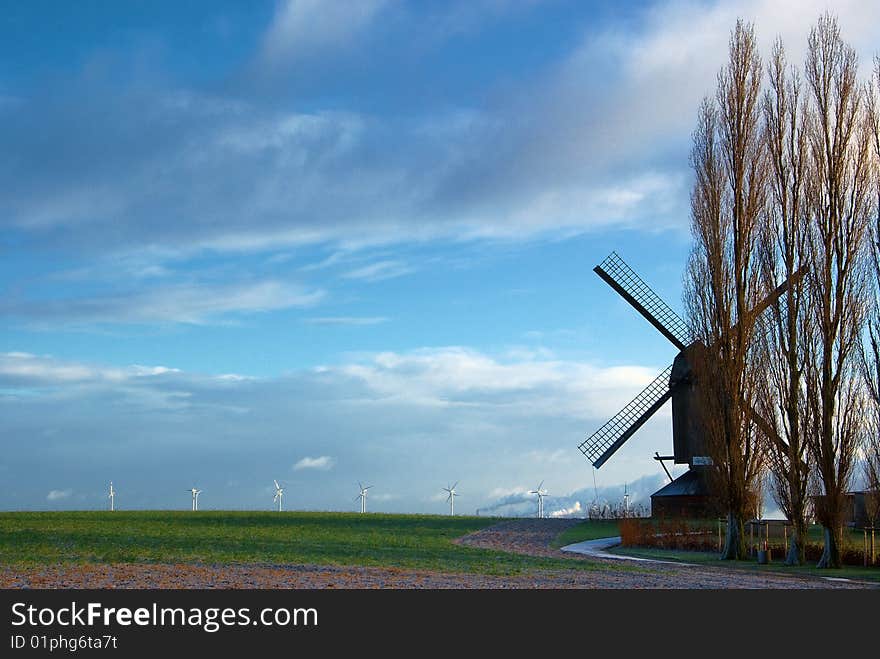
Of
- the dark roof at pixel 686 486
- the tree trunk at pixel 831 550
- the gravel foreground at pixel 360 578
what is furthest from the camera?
the dark roof at pixel 686 486

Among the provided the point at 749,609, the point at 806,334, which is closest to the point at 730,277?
the point at 806,334

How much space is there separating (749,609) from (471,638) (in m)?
5.85

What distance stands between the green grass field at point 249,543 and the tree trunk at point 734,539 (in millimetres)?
7264

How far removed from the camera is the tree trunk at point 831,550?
2938 centimetres

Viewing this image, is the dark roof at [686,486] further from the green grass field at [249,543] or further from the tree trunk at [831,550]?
the tree trunk at [831,550]

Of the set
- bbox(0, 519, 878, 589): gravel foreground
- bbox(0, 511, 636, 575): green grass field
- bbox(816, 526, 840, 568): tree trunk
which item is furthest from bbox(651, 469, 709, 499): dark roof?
Answer: bbox(0, 519, 878, 589): gravel foreground

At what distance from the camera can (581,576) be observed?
75.1 feet

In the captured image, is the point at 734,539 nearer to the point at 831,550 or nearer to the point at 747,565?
the point at 747,565

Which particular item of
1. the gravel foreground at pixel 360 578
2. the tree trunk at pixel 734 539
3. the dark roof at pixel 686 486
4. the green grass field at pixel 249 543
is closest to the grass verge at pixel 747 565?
the tree trunk at pixel 734 539

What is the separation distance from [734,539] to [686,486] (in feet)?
50.4

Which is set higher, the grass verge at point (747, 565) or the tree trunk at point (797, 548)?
the tree trunk at point (797, 548)

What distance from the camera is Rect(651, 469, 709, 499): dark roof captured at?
157 feet

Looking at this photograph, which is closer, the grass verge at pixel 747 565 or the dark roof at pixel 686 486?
the grass verge at pixel 747 565

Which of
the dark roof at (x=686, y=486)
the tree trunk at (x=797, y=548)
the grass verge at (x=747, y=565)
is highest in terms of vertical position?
the dark roof at (x=686, y=486)
